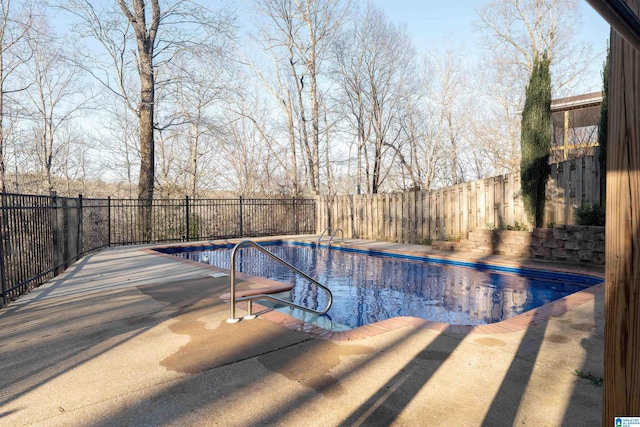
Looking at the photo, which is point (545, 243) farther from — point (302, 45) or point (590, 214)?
point (302, 45)

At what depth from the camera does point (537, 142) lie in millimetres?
8148

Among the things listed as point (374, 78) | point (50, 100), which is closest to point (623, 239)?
point (374, 78)

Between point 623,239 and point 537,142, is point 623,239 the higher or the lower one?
the lower one

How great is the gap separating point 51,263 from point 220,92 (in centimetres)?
1209

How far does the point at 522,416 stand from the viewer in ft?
6.42

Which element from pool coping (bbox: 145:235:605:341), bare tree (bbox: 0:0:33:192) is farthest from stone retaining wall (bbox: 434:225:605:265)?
bare tree (bbox: 0:0:33:192)

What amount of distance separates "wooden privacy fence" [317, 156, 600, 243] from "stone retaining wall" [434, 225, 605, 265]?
0.71 metres

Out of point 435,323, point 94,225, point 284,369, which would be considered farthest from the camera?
point 94,225

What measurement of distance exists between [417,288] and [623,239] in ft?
18.6

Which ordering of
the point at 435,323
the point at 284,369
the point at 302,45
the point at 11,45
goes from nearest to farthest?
1. the point at 284,369
2. the point at 435,323
3. the point at 11,45
4. the point at 302,45

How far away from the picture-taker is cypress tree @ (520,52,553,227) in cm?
806

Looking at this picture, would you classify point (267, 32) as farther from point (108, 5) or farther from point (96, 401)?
point (96, 401)

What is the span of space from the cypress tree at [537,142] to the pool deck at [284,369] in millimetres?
4470

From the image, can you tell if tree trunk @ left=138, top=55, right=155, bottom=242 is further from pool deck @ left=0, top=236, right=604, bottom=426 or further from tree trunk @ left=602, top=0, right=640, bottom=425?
tree trunk @ left=602, top=0, right=640, bottom=425
